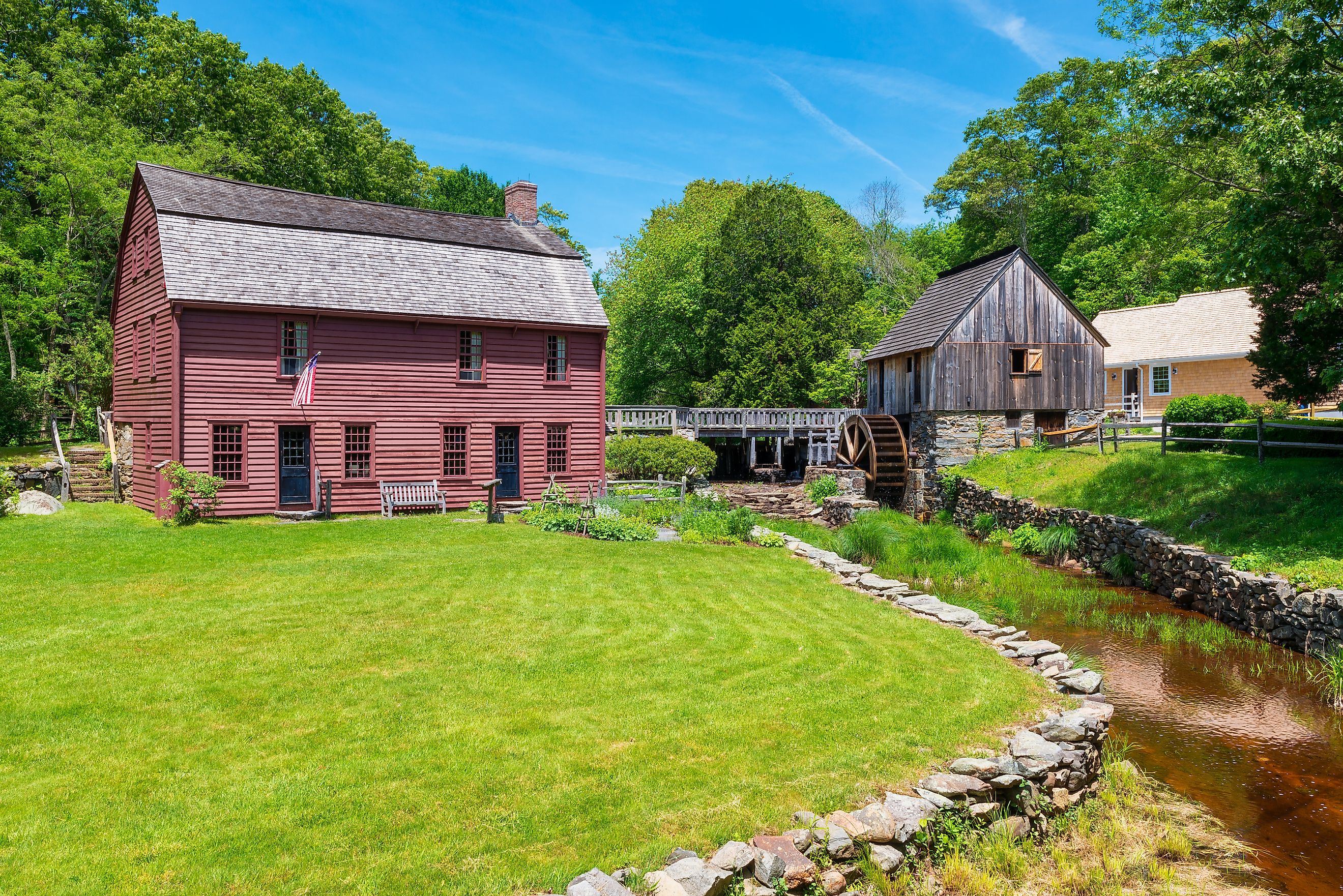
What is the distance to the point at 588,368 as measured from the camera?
2527 cm

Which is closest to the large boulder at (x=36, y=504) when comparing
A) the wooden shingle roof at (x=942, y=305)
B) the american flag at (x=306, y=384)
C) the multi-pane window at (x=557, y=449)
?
the american flag at (x=306, y=384)

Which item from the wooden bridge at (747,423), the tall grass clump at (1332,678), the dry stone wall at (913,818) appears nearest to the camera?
the dry stone wall at (913,818)

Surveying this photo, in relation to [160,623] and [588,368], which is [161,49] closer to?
[588,368]

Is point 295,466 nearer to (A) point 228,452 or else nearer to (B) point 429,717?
(A) point 228,452

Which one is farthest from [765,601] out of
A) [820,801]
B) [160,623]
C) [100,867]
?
[100,867]

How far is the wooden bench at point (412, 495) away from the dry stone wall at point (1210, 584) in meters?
16.1

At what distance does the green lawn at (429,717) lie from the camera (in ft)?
17.5

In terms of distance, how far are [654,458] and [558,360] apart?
533 centimetres

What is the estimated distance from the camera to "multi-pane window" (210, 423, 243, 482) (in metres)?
20.4

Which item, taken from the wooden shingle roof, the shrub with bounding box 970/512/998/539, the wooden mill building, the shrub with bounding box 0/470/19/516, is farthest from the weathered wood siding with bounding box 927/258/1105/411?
the shrub with bounding box 0/470/19/516

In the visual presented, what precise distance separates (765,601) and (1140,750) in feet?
16.9

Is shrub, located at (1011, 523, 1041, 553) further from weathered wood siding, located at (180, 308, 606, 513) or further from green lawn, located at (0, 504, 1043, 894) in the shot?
weathered wood siding, located at (180, 308, 606, 513)

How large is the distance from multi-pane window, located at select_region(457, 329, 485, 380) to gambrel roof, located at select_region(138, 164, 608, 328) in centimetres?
76

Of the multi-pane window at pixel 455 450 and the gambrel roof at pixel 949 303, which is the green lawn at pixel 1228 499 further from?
the multi-pane window at pixel 455 450
